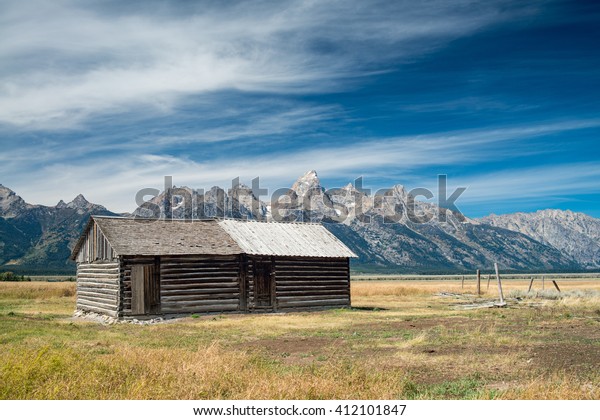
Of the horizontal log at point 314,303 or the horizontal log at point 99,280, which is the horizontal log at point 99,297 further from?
the horizontal log at point 314,303

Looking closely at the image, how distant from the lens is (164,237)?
105 feet

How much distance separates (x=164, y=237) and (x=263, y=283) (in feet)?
20.1

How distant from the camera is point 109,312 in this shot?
99.8 feet

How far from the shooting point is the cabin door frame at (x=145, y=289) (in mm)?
29250

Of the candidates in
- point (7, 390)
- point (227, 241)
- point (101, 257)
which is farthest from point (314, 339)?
point (101, 257)

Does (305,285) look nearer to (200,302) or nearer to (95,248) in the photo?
(200,302)

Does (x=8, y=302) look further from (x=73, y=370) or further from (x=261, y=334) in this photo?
(x=73, y=370)

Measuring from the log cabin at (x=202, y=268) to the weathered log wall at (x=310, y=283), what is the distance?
58mm

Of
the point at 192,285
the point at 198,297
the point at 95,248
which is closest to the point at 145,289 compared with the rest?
the point at 192,285

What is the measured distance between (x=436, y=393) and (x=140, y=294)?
70.5ft

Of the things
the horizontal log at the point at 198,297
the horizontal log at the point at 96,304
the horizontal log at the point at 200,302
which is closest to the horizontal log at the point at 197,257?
the horizontal log at the point at 198,297

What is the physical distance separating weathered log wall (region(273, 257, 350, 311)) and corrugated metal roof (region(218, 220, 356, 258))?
21.5 inches

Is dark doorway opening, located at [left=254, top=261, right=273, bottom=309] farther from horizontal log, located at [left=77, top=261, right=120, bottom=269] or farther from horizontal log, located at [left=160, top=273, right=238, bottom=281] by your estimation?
horizontal log, located at [left=77, top=261, right=120, bottom=269]

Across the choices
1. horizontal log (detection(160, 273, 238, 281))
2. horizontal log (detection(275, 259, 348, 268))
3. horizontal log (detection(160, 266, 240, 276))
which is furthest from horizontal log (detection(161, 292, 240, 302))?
horizontal log (detection(275, 259, 348, 268))
